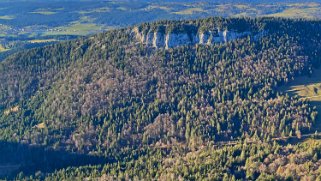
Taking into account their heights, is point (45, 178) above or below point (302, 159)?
below

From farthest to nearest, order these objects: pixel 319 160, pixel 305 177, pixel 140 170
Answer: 1. pixel 140 170
2. pixel 319 160
3. pixel 305 177

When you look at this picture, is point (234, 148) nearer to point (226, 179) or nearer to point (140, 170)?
point (226, 179)

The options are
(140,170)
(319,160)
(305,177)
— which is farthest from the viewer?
(140,170)

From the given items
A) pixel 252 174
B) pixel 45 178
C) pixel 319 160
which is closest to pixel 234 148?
pixel 252 174

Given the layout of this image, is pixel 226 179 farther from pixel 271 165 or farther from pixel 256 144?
pixel 256 144

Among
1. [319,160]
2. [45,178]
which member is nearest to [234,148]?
[319,160]

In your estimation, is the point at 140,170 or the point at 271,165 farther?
the point at 140,170

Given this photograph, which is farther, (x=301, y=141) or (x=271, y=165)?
(x=301, y=141)

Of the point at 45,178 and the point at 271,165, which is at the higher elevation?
the point at 271,165
